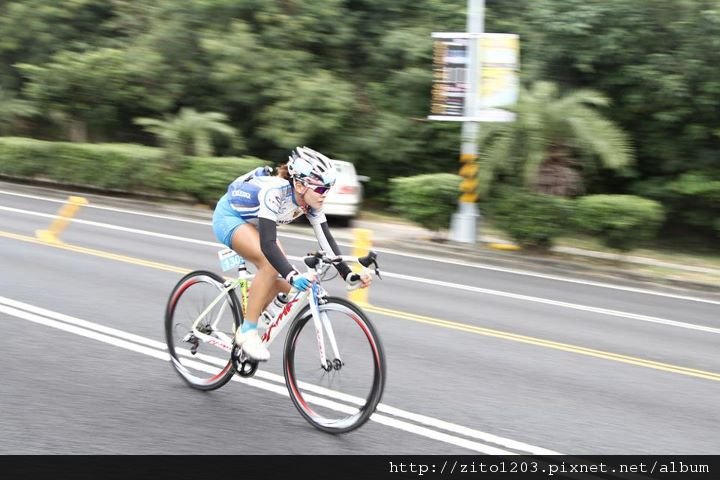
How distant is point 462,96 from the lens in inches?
675

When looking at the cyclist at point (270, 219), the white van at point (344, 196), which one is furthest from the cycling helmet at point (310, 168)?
the white van at point (344, 196)

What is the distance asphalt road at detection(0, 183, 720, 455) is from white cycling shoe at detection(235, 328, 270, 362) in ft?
1.44

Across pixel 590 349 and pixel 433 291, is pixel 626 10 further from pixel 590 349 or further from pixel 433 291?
pixel 590 349

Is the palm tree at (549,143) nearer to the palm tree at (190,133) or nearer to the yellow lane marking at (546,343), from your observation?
the yellow lane marking at (546,343)

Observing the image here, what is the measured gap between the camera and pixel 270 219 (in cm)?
562

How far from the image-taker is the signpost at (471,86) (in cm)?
1686

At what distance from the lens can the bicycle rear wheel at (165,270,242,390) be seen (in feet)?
21.1

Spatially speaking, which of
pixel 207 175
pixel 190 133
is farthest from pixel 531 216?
pixel 190 133

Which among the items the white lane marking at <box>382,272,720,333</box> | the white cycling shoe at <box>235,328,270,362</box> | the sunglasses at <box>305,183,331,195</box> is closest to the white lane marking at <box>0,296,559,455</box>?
the white cycling shoe at <box>235,328,270,362</box>

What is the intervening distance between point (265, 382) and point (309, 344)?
114cm

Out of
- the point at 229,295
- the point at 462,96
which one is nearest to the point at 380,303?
the point at 229,295

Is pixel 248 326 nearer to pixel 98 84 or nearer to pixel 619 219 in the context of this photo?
pixel 619 219

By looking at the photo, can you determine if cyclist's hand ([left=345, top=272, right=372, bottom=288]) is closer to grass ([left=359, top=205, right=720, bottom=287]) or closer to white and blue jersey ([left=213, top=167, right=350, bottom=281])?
white and blue jersey ([left=213, top=167, right=350, bottom=281])
